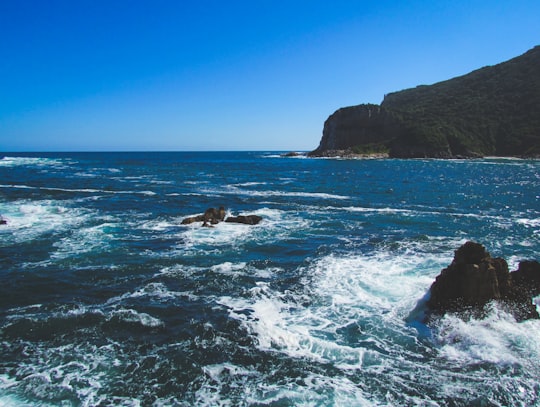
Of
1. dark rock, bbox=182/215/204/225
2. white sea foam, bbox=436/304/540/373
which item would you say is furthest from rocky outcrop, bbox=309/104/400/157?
white sea foam, bbox=436/304/540/373

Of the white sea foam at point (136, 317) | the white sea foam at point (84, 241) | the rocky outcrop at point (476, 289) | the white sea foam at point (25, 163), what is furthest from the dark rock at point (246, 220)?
the white sea foam at point (25, 163)

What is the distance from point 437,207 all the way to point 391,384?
30.6 metres

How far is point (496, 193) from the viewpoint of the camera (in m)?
46.6

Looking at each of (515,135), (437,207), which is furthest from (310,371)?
(515,135)

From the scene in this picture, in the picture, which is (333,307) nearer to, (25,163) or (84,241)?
(84,241)

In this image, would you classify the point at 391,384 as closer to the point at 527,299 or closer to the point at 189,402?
A: the point at 189,402

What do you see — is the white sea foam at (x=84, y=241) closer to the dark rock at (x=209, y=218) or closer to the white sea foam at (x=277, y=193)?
the dark rock at (x=209, y=218)

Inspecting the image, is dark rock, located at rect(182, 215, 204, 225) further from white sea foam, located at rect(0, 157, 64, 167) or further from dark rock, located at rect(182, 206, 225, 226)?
white sea foam, located at rect(0, 157, 64, 167)

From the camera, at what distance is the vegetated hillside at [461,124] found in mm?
141375

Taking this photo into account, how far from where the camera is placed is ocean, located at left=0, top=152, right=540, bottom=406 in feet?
28.7

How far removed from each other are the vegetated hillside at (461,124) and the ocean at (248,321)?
13065 centimetres

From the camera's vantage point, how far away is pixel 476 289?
12398 mm

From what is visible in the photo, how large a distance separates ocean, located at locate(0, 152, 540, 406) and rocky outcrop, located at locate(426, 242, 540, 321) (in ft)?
1.56

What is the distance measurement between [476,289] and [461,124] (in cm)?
17026
